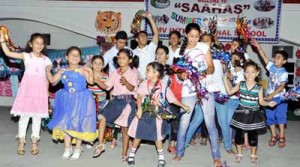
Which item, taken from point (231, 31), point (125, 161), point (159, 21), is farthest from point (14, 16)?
point (125, 161)

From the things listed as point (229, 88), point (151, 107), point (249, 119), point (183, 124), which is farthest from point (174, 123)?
point (249, 119)

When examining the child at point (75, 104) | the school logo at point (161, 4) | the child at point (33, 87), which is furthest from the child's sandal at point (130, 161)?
the school logo at point (161, 4)

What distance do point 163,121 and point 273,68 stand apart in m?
1.83

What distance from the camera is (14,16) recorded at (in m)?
8.69

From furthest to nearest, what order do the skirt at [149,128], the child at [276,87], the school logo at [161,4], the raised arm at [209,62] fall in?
the school logo at [161,4]
the child at [276,87]
the skirt at [149,128]
the raised arm at [209,62]

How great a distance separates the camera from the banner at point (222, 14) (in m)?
7.99

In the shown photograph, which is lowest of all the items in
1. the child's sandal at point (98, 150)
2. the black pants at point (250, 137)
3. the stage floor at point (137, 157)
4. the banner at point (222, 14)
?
the stage floor at point (137, 157)

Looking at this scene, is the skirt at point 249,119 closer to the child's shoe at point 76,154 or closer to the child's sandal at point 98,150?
the child's sandal at point 98,150

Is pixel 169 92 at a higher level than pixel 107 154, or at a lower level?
higher

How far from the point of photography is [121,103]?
5.19 meters

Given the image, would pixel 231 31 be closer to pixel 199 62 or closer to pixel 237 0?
pixel 237 0

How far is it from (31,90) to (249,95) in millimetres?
2572

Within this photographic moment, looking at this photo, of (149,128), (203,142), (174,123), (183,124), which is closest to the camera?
(149,128)

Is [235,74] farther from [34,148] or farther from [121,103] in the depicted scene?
[34,148]
